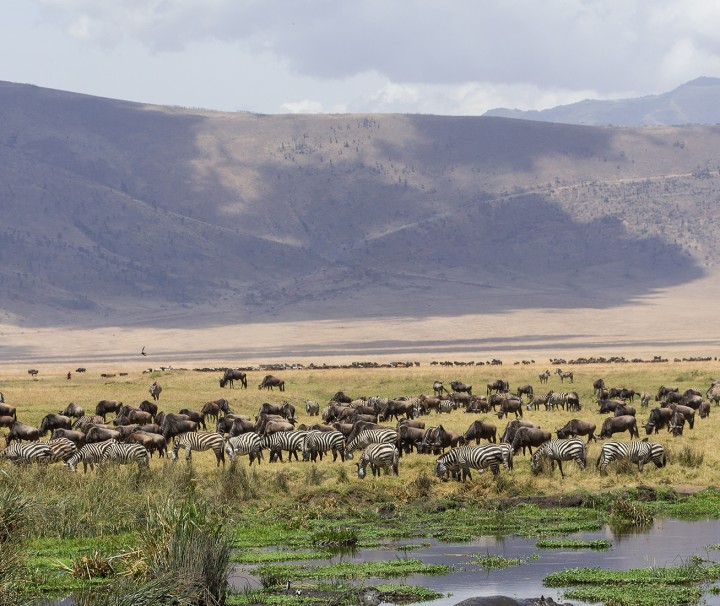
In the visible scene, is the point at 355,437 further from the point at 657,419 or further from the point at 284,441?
the point at 657,419

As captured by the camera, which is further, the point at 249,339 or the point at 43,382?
the point at 249,339

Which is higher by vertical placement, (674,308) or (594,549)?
(674,308)

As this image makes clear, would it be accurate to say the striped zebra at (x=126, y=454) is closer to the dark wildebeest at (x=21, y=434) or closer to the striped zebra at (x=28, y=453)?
the striped zebra at (x=28, y=453)

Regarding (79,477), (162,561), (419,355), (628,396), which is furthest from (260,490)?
(419,355)

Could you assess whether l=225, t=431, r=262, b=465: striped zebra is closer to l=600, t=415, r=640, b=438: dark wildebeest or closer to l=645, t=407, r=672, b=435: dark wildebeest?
l=600, t=415, r=640, b=438: dark wildebeest

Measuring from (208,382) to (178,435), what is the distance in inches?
A: 1240

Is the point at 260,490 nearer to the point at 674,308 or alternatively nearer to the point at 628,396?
the point at 628,396

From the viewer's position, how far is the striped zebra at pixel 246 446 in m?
37.8

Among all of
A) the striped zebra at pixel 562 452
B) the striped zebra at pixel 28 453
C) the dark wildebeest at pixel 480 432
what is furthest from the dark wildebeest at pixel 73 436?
the striped zebra at pixel 562 452

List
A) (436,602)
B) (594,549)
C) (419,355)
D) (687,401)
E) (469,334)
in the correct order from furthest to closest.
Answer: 1. (469,334)
2. (419,355)
3. (687,401)
4. (594,549)
5. (436,602)

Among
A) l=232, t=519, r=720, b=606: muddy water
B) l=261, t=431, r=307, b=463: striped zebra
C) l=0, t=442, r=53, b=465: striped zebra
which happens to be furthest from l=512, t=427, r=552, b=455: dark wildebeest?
l=0, t=442, r=53, b=465: striped zebra

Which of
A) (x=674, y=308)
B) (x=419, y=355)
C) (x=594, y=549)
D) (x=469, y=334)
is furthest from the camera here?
(x=674, y=308)

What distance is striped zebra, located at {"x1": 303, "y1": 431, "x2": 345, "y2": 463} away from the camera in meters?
38.2

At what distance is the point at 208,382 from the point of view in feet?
237
